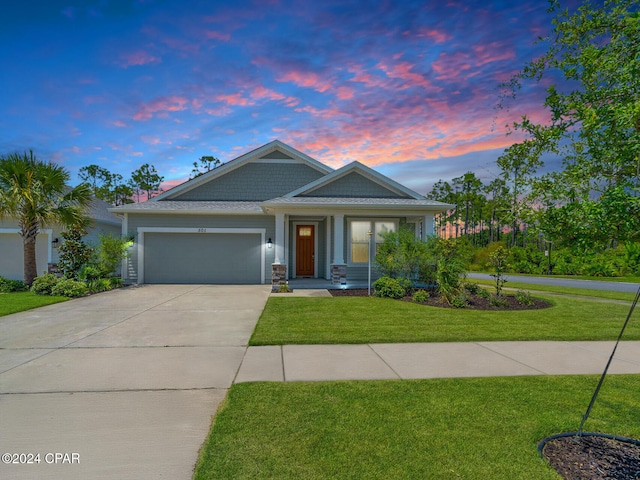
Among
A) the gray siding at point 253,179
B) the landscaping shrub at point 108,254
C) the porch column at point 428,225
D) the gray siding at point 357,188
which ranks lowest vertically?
the landscaping shrub at point 108,254

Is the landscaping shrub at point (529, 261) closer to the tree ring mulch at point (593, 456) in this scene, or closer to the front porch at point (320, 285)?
the front porch at point (320, 285)

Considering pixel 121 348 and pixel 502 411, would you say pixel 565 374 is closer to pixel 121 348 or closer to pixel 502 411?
pixel 502 411

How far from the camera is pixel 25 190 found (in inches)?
477

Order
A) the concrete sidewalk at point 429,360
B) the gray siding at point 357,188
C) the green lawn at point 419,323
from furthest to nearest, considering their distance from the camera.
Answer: the gray siding at point 357,188, the green lawn at point 419,323, the concrete sidewalk at point 429,360

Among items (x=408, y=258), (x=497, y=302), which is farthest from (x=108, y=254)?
(x=497, y=302)

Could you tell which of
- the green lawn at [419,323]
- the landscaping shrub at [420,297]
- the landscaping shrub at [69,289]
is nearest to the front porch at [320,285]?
the green lawn at [419,323]

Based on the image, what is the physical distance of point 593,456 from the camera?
266 cm

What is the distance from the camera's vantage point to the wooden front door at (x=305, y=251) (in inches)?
640

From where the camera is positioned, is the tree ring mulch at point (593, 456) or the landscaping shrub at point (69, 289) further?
the landscaping shrub at point (69, 289)

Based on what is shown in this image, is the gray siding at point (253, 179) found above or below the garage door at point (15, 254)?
above

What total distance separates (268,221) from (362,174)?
452cm

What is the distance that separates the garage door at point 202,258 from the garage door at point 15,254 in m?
4.98

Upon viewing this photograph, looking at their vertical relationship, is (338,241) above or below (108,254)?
above

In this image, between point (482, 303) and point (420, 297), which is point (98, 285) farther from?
point (482, 303)
